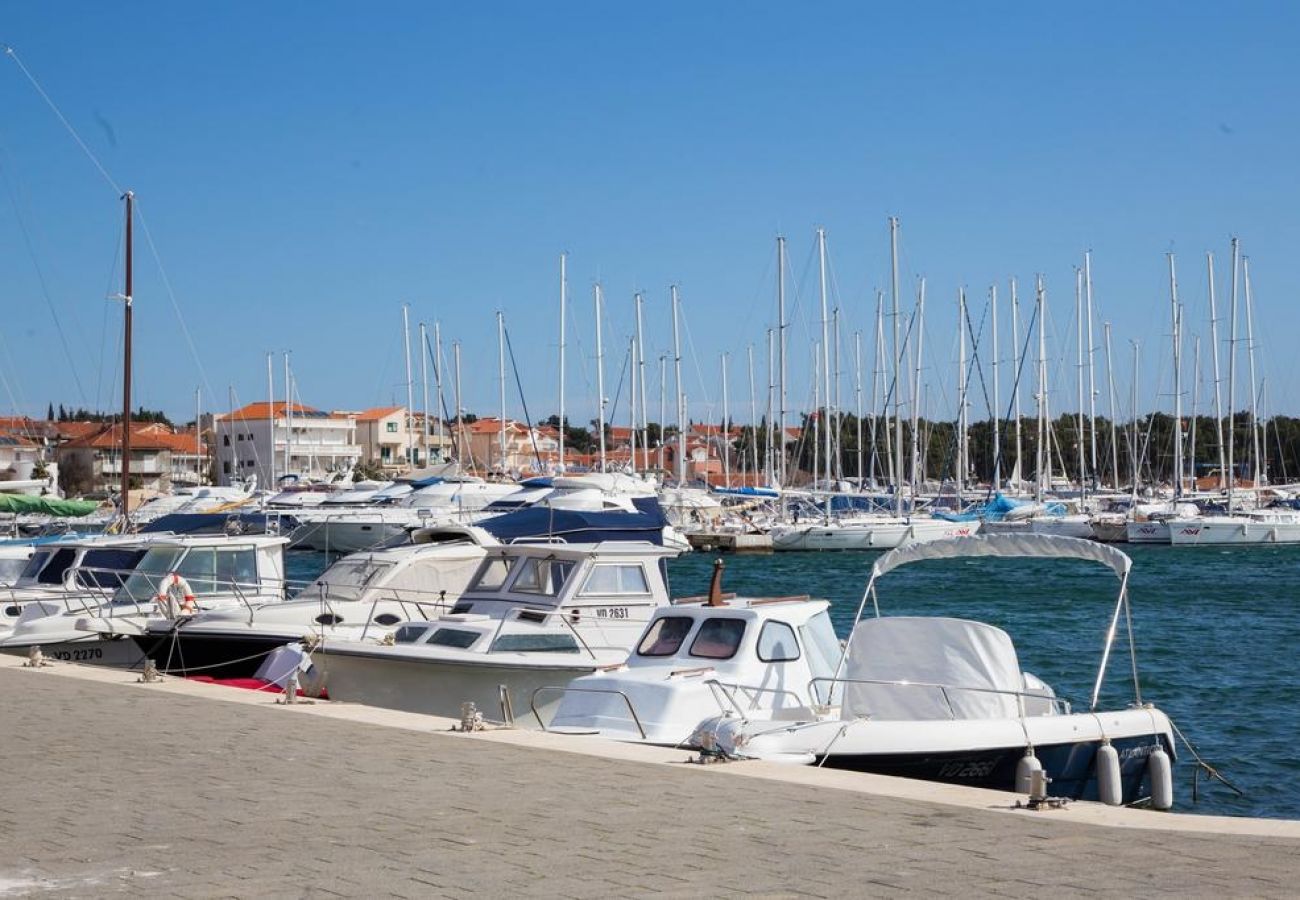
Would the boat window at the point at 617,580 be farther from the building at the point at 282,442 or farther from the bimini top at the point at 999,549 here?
the building at the point at 282,442

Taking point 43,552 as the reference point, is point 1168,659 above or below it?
below

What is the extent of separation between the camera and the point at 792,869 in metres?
8.79

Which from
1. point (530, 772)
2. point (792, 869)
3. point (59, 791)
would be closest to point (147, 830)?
point (59, 791)

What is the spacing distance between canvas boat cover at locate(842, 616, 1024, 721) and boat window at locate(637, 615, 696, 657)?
2.37 m

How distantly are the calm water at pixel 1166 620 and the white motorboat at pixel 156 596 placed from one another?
13.5 m

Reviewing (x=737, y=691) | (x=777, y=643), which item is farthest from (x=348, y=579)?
(x=737, y=691)

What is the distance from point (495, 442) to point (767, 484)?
74225 millimetres

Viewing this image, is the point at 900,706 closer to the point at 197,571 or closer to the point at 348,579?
the point at 348,579

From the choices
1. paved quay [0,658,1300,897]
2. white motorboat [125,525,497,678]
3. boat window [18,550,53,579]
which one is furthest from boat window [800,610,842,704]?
boat window [18,550,53,579]

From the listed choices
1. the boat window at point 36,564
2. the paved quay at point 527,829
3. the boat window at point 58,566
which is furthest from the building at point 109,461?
the paved quay at point 527,829

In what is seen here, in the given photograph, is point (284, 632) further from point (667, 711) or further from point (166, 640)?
point (667, 711)

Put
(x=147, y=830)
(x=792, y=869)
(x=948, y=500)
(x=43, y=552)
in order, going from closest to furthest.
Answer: (x=792, y=869)
(x=147, y=830)
(x=43, y=552)
(x=948, y=500)

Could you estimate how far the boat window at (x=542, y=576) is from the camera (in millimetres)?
22000

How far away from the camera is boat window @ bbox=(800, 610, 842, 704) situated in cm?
1812
